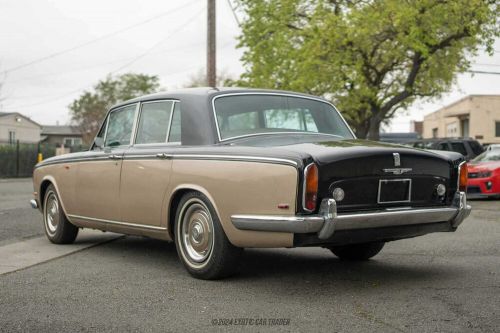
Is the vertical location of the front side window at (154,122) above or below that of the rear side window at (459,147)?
above

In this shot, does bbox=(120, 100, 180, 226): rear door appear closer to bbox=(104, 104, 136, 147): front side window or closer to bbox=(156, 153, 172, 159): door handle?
bbox=(156, 153, 172, 159): door handle

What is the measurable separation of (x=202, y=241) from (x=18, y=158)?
28.5 metres

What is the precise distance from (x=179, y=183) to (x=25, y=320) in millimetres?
1885

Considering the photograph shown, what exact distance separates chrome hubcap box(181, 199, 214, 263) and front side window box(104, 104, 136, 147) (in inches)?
62.7

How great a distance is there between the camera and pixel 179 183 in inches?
232

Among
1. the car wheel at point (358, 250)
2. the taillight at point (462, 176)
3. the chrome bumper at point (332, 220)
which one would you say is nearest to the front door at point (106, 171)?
the chrome bumper at point (332, 220)

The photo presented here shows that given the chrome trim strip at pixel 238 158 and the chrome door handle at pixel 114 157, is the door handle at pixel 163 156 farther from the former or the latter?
the chrome door handle at pixel 114 157

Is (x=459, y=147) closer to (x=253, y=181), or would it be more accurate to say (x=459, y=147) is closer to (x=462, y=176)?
(x=462, y=176)

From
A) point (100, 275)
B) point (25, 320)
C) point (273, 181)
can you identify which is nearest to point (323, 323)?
point (273, 181)

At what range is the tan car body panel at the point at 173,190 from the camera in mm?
5035

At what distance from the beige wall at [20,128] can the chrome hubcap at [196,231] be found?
60785 millimetres

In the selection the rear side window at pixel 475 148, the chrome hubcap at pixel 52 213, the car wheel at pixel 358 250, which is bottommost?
the car wheel at pixel 358 250

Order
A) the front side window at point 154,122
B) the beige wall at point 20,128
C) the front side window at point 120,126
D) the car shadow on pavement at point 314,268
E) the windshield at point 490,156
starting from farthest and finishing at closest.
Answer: the beige wall at point 20,128 < the windshield at point 490,156 < the front side window at point 120,126 < the front side window at point 154,122 < the car shadow on pavement at point 314,268

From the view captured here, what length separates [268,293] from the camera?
5184 mm
